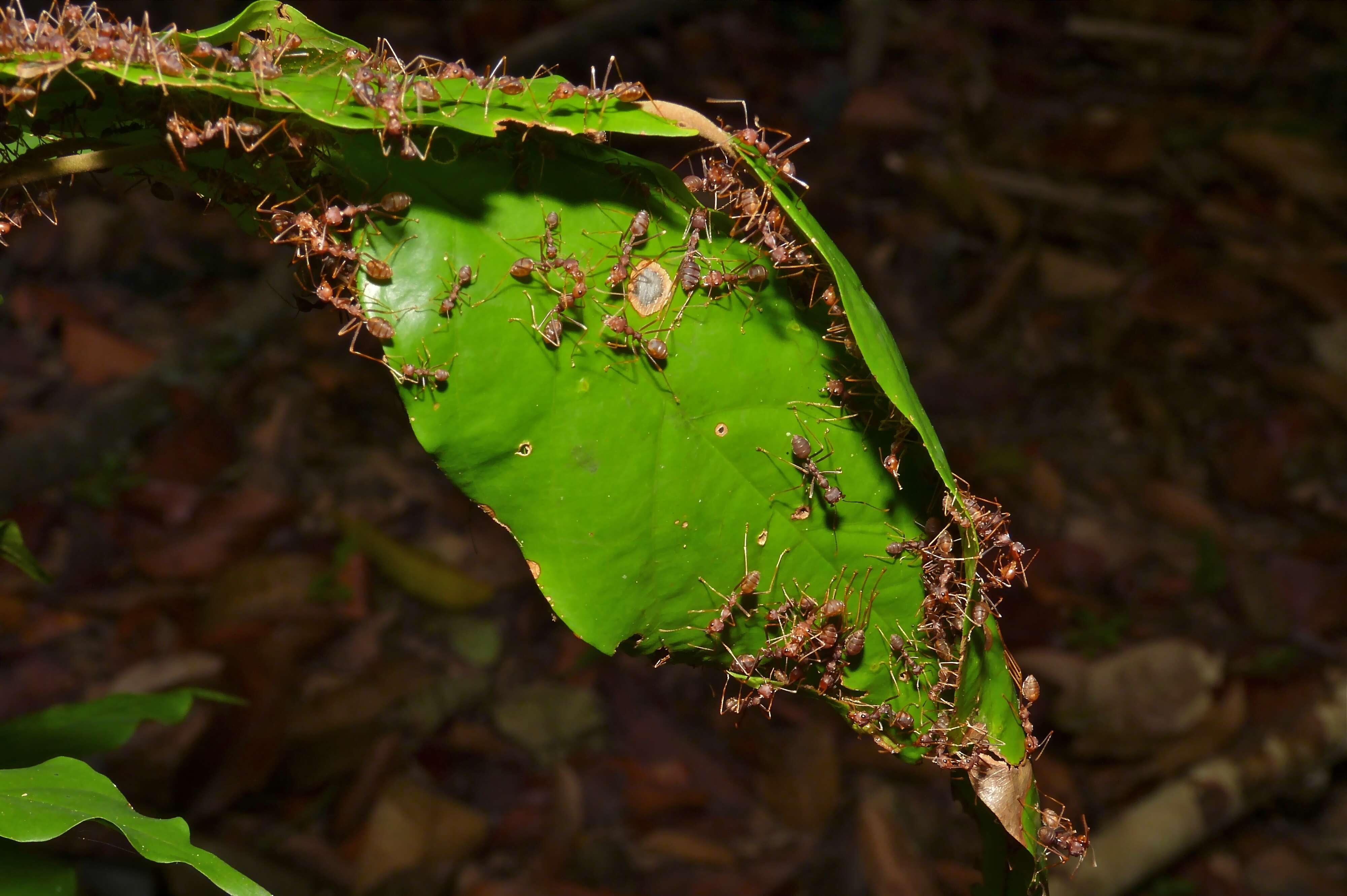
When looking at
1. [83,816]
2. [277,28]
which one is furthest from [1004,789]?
[277,28]

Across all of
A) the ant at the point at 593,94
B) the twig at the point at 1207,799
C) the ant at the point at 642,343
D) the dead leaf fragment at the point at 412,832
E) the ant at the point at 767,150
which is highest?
the ant at the point at 593,94

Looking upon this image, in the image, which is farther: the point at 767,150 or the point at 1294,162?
the point at 1294,162

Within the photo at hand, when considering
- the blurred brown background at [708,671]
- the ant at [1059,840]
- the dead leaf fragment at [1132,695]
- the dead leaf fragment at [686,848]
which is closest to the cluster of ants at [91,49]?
the ant at [1059,840]

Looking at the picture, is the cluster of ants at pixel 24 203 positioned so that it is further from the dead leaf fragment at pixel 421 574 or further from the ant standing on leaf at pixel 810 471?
the dead leaf fragment at pixel 421 574

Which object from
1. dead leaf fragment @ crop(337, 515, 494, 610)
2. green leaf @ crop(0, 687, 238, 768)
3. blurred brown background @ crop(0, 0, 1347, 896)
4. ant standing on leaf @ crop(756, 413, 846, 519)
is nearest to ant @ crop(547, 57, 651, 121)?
ant standing on leaf @ crop(756, 413, 846, 519)

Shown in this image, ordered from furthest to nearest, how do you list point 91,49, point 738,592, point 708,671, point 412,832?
point 412,832 → point 708,671 → point 738,592 → point 91,49

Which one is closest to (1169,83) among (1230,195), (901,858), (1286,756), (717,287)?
(1230,195)

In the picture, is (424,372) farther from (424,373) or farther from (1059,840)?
(1059,840)
